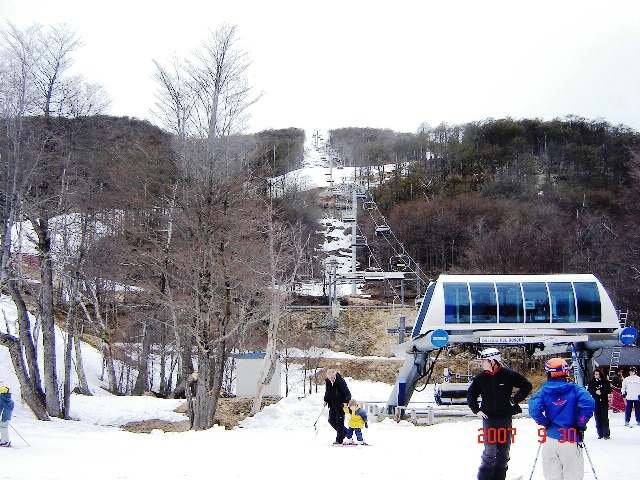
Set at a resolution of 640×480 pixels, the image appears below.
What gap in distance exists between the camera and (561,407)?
6.76 m

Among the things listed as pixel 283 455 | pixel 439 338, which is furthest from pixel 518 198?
pixel 283 455

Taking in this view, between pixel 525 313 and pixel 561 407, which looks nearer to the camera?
pixel 561 407

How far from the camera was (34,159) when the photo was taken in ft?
66.2

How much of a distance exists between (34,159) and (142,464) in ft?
42.2

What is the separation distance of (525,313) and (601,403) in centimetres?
812

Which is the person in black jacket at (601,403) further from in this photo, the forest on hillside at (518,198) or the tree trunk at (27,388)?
the forest on hillside at (518,198)

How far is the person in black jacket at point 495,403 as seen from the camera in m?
7.58

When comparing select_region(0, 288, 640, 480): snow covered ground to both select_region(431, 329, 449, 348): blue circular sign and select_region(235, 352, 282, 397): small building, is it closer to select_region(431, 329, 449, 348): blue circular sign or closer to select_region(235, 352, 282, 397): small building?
select_region(431, 329, 449, 348): blue circular sign

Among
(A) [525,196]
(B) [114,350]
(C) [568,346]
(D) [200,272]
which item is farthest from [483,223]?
(D) [200,272]

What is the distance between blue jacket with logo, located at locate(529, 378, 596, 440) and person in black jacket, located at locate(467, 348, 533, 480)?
2.46ft

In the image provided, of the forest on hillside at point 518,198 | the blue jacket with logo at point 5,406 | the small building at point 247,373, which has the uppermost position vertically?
the forest on hillside at point 518,198

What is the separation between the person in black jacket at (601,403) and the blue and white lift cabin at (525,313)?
6705mm

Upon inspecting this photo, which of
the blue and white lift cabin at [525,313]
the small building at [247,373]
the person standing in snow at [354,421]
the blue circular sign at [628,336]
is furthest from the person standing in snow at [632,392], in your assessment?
the small building at [247,373]

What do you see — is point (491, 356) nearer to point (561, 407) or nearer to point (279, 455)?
point (561, 407)
